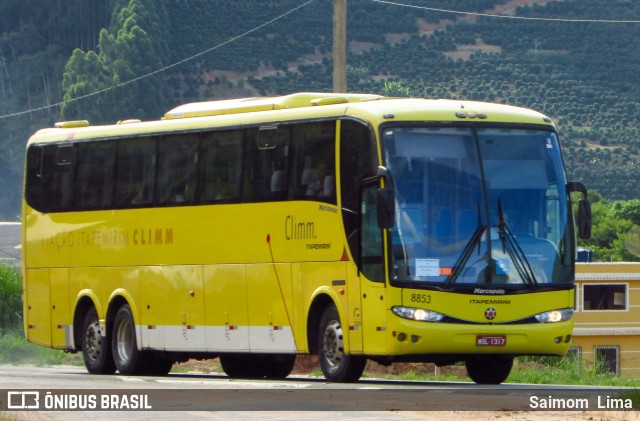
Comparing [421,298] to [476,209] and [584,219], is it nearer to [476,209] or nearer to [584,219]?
[476,209]

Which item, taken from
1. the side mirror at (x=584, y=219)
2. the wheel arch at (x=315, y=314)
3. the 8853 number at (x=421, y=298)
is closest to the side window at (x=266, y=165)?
the wheel arch at (x=315, y=314)

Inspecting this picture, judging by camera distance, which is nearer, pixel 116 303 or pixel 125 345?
pixel 125 345

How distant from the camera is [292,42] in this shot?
161 metres

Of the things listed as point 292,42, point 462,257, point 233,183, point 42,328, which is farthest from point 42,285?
point 292,42

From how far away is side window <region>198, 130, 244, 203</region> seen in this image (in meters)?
22.0

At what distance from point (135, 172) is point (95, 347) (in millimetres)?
2889

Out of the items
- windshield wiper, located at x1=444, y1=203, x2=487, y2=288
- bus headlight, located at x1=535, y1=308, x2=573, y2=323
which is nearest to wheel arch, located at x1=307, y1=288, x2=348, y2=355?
windshield wiper, located at x1=444, y1=203, x2=487, y2=288

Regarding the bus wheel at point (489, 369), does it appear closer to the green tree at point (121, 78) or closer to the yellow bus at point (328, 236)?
the yellow bus at point (328, 236)

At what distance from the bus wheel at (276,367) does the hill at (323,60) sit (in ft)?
348

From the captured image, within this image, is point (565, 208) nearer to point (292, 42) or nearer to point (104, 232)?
point (104, 232)

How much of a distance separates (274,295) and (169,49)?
422ft

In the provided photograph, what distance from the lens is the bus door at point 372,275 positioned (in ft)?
62.1

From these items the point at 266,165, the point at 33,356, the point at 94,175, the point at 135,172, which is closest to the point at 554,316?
the point at 266,165

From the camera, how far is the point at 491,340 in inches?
754
